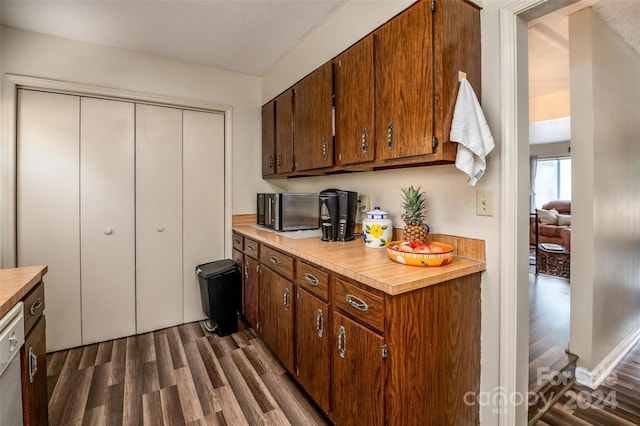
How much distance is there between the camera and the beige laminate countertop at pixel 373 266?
1128 millimetres

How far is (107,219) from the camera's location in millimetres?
2535

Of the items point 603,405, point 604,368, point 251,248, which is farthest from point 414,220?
point 604,368

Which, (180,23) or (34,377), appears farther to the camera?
(180,23)

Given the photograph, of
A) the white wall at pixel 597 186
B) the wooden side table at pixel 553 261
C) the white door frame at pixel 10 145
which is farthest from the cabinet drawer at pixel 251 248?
the wooden side table at pixel 553 261

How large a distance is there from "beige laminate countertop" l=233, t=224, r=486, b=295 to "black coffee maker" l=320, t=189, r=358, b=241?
76 millimetres

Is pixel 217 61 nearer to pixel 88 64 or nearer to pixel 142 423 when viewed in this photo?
pixel 88 64

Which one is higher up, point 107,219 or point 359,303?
point 107,219

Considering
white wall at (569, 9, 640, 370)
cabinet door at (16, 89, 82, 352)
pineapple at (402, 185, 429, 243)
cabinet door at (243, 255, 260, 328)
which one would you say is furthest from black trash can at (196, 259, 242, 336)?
white wall at (569, 9, 640, 370)

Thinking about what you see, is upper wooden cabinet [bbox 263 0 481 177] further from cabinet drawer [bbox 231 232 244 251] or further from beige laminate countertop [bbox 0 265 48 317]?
beige laminate countertop [bbox 0 265 48 317]

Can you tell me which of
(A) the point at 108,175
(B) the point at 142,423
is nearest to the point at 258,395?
(B) the point at 142,423

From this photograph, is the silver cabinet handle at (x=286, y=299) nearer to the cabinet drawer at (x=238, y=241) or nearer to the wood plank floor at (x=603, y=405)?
the cabinet drawer at (x=238, y=241)

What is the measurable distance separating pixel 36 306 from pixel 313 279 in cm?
125

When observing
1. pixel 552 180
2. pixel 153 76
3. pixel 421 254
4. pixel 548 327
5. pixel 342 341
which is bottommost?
pixel 548 327

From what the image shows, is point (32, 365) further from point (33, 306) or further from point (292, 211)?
point (292, 211)
